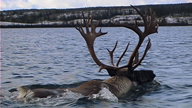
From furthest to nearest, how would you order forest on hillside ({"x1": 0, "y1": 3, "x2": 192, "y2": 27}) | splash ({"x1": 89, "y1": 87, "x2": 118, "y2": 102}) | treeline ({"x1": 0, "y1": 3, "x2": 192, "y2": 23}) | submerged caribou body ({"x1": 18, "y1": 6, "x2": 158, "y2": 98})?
treeline ({"x1": 0, "y1": 3, "x2": 192, "y2": 23}) → forest on hillside ({"x1": 0, "y1": 3, "x2": 192, "y2": 27}) → splash ({"x1": 89, "y1": 87, "x2": 118, "y2": 102}) → submerged caribou body ({"x1": 18, "y1": 6, "x2": 158, "y2": 98})

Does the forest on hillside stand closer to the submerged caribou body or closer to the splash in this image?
the submerged caribou body

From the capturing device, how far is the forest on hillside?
124 meters

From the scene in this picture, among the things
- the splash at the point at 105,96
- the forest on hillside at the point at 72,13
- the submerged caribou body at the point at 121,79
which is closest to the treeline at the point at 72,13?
the forest on hillside at the point at 72,13

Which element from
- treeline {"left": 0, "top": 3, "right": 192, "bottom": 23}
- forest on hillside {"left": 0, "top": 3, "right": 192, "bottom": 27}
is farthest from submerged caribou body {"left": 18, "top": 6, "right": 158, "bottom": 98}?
treeline {"left": 0, "top": 3, "right": 192, "bottom": 23}

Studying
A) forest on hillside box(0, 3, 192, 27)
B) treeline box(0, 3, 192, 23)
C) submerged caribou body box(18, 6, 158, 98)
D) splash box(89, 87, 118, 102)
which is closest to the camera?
submerged caribou body box(18, 6, 158, 98)

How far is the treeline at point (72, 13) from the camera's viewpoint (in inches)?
4889

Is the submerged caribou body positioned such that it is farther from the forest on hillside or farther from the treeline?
the treeline

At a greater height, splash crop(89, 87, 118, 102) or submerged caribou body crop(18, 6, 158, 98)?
submerged caribou body crop(18, 6, 158, 98)

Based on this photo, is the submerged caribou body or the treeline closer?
the submerged caribou body

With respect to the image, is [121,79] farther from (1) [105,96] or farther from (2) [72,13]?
(2) [72,13]

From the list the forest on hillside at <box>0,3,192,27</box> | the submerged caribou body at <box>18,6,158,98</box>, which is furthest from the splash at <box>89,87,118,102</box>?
the forest on hillside at <box>0,3,192,27</box>

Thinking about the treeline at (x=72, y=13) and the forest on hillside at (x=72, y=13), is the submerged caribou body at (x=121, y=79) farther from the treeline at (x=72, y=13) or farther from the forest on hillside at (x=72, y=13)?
the treeline at (x=72, y=13)

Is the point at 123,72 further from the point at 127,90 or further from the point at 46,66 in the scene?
the point at 46,66

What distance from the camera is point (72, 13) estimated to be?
14125cm
